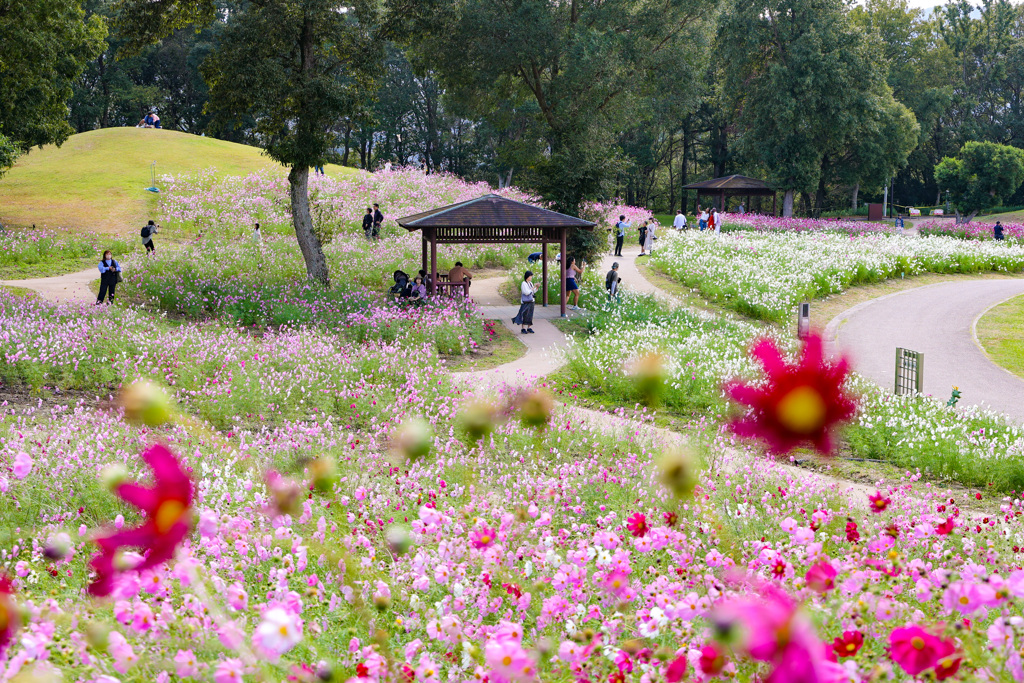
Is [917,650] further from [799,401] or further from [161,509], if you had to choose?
[161,509]

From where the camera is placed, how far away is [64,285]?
853 inches

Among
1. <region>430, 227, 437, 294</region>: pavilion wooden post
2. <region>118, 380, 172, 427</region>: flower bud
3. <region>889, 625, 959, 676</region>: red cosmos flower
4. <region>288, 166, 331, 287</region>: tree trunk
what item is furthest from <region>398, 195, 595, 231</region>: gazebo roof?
<region>889, 625, 959, 676</region>: red cosmos flower

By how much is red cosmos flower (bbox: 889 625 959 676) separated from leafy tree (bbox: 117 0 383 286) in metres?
19.1

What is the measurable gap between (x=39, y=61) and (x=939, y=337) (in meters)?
23.1

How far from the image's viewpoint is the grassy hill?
32562 millimetres

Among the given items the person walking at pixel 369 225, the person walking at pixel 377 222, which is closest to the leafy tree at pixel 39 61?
the person walking at pixel 369 225

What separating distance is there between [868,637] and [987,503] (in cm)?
597

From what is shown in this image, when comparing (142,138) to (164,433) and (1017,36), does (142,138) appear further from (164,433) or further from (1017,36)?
(1017,36)

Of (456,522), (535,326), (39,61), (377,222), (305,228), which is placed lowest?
(535,326)

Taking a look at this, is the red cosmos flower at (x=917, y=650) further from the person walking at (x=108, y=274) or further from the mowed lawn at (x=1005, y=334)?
the person walking at (x=108, y=274)

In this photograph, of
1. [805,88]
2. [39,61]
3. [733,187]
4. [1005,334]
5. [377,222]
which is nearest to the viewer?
[1005,334]

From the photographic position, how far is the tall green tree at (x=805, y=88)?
140ft

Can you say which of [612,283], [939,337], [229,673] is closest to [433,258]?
[612,283]

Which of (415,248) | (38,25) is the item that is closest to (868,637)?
(38,25)
